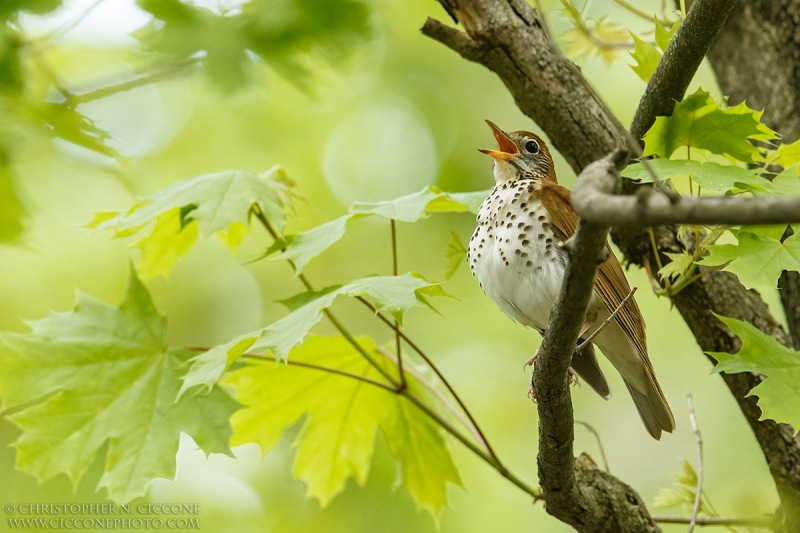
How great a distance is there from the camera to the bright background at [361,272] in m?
7.45

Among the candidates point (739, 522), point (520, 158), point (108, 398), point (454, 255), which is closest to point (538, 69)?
point (520, 158)

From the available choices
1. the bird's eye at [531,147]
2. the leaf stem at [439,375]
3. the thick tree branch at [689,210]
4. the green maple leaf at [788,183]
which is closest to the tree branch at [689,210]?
the thick tree branch at [689,210]

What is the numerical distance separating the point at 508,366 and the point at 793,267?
6.46 meters

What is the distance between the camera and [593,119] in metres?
3.28

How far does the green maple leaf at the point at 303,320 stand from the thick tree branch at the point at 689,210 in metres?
1.25

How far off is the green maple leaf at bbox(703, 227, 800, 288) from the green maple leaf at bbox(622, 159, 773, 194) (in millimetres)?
146

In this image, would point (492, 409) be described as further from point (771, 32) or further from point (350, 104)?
point (771, 32)

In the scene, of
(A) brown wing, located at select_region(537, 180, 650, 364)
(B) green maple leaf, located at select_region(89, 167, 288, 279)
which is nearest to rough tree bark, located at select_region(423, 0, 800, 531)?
(A) brown wing, located at select_region(537, 180, 650, 364)

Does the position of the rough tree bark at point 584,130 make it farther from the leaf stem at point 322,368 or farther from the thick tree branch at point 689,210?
the thick tree branch at point 689,210

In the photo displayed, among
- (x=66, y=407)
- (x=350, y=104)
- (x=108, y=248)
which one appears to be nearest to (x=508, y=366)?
(x=350, y=104)

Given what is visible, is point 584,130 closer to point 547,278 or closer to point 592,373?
point 547,278

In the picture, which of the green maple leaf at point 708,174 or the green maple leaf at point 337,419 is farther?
the green maple leaf at point 337,419

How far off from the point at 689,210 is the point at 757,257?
1436mm

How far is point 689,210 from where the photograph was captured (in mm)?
1169
